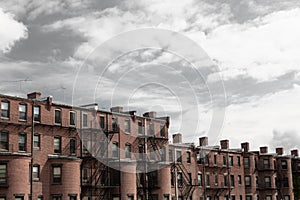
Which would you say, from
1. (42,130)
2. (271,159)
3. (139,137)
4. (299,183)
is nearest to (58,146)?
(42,130)

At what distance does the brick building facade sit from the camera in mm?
53250

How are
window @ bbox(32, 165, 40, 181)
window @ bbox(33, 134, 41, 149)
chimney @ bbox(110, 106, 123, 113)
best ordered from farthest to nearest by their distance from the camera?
chimney @ bbox(110, 106, 123, 113), window @ bbox(33, 134, 41, 149), window @ bbox(32, 165, 40, 181)

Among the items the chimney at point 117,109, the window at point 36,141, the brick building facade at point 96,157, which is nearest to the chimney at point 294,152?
the brick building facade at point 96,157

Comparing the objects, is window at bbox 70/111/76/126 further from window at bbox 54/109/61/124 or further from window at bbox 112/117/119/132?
window at bbox 112/117/119/132

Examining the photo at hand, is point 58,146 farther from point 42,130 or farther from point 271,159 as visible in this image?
point 271,159

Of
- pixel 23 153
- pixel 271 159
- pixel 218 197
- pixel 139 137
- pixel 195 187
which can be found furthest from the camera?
pixel 271 159

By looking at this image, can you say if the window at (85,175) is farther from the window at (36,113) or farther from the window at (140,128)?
the window at (140,128)

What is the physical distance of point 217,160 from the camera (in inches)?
3310

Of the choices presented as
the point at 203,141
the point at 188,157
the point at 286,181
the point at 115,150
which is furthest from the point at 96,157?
the point at 286,181

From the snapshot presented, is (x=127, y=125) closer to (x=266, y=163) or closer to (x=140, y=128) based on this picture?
(x=140, y=128)

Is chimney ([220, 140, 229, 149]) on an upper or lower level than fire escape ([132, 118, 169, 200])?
upper

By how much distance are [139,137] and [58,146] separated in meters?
13.5

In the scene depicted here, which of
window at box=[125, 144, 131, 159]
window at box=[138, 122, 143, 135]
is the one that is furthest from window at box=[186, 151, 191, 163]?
window at box=[125, 144, 131, 159]

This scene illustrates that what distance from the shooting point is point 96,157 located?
6088 centimetres
